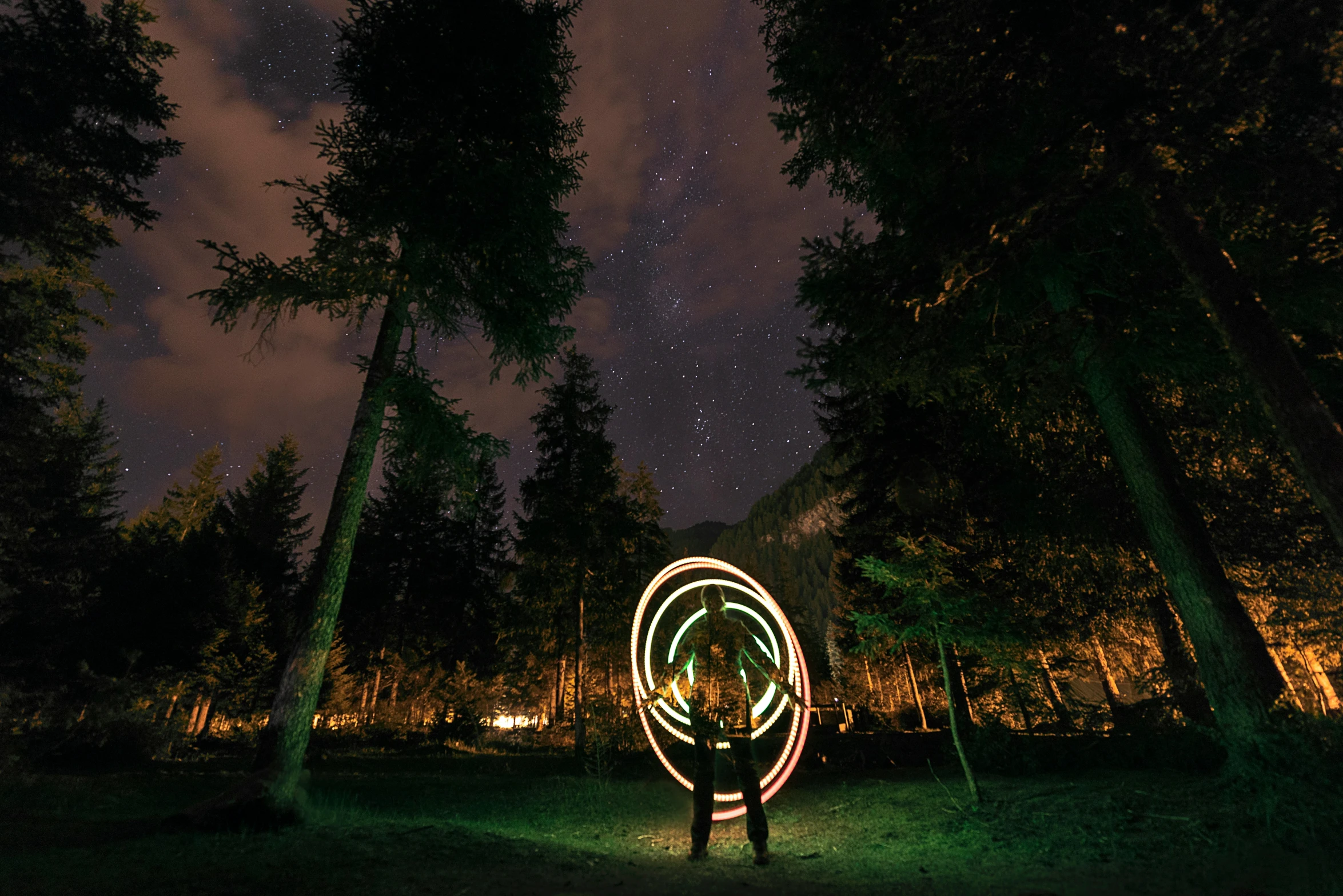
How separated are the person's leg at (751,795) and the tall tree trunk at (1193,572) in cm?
620

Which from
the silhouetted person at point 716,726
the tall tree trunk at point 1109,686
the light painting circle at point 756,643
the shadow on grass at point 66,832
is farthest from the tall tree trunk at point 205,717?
the tall tree trunk at point 1109,686

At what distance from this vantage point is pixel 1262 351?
Result: 6.19 meters

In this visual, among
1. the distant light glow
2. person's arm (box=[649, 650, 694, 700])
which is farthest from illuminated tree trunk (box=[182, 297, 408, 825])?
the distant light glow

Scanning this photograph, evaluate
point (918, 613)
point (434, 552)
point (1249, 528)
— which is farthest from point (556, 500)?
point (1249, 528)

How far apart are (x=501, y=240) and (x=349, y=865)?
9175mm

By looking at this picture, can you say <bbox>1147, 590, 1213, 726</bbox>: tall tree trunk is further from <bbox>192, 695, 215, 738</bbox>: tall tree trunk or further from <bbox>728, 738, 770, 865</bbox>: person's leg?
<bbox>192, 695, 215, 738</bbox>: tall tree trunk

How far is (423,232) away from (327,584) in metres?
6.28

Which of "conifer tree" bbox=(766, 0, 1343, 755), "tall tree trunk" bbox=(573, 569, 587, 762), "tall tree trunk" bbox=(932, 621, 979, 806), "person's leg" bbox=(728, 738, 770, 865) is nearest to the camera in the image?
"conifer tree" bbox=(766, 0, 1343, 755)

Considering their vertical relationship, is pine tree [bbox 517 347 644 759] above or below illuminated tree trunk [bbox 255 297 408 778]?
above

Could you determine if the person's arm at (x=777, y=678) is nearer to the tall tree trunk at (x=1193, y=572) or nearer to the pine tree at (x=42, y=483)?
the tall tree trunk at (x=1193, y=572)

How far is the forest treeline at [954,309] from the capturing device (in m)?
6.64

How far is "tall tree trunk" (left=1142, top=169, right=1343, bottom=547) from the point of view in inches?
225

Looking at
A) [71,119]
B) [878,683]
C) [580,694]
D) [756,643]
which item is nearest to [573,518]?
[580,694]

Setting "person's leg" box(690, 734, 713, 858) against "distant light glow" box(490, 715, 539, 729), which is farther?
"distant light glow" box(490, 715, 539, 729)
